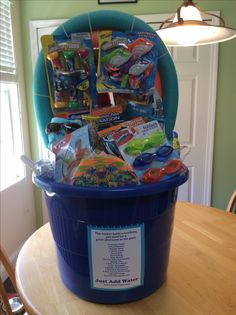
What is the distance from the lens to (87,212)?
1.80 ft

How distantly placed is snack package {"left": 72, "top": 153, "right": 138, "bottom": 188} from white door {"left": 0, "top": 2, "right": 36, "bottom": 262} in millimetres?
1775

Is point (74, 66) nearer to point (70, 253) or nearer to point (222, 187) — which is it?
point (70, 253)

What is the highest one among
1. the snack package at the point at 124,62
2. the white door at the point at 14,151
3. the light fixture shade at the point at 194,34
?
the light fixture shade at the point at 194,34

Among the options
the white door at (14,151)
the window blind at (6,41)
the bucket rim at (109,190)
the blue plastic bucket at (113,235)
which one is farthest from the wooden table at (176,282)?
the window blind at (6,41)

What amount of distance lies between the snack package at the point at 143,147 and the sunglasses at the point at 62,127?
3.7 inches

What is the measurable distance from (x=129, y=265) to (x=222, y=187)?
2.14 metres

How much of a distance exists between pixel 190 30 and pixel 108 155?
3.15 ft

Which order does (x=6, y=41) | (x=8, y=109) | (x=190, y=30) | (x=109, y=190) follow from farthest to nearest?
1. (x=8, y=109)
2. (x=6, y=41)
3. (x=190, y=30)
4. (x=109, y=190)

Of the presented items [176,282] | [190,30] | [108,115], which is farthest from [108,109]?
[190,30]

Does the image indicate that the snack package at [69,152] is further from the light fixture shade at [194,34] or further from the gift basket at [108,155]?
the light fixture shade at [194,34]

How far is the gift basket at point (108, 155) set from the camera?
54cm

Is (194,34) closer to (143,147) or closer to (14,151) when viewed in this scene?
(143,147)

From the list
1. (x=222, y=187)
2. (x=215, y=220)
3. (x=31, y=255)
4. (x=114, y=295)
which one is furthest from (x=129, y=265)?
(x=222, y=187)

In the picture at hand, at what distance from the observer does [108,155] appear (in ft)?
1.82
